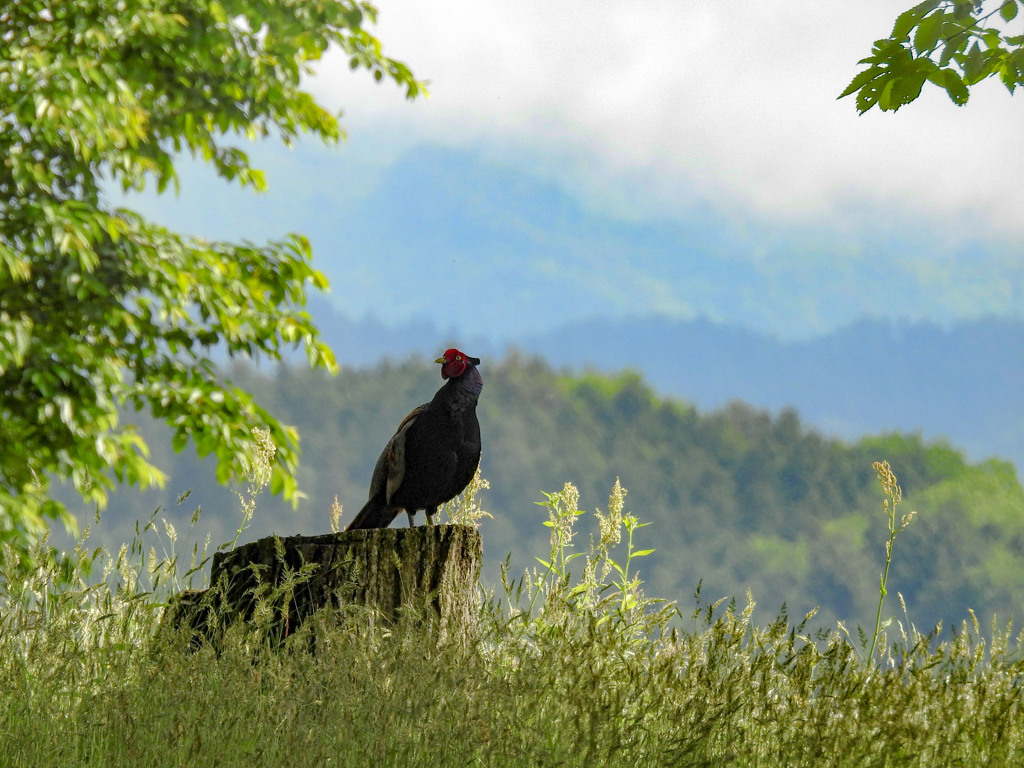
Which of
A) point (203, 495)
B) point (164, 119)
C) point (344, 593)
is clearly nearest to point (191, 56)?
point (164, 119)

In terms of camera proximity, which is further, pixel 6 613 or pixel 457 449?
pixel 457 449

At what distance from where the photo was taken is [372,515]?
4914mm

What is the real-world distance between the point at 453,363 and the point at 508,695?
2004mm

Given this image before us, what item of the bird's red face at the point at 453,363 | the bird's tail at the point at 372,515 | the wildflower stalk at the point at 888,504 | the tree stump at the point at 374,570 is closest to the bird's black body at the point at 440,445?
the bird's red face at the point at 453,363

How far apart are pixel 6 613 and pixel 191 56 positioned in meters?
6.36

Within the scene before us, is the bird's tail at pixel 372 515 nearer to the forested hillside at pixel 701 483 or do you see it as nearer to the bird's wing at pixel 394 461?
the bird's wing at pixel 394 461

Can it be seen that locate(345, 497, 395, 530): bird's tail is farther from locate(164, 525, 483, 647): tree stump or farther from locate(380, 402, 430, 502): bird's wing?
locate(164, 525, 483, 647): tree stump

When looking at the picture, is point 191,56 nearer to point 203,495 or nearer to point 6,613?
point 6,613

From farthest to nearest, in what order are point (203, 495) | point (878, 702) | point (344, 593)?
1. point (203, 495)
2. point (344, 593)
3. point (878, 702)

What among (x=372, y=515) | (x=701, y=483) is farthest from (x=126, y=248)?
(x=701, y=483)

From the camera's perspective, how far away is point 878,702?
9.17 ft

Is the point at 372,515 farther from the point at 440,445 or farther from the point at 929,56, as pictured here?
the point at 929,56

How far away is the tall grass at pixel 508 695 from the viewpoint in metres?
2.59

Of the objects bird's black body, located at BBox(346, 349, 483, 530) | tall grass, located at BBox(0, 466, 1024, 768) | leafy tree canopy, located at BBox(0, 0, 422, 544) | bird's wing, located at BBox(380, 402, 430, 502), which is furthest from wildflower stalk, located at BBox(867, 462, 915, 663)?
leafy tree canopy, located at BBox(0, 0, 422, 544)
